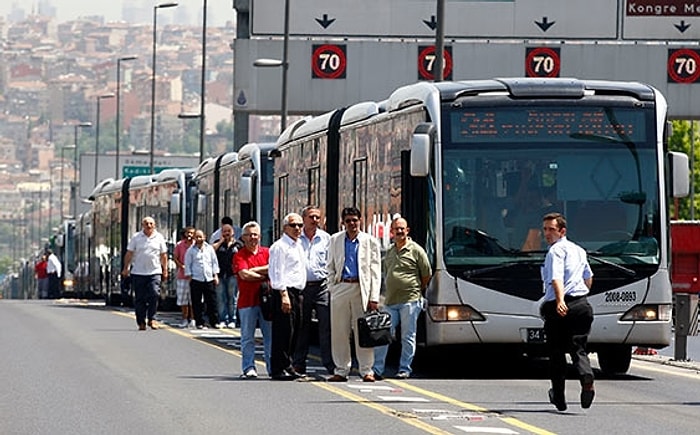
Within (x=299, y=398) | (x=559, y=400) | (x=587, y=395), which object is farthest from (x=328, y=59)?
(x=587, y=395)

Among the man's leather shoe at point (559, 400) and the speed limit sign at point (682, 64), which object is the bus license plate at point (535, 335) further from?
the speed limit sign at point (682, 64)

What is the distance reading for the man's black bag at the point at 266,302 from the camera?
23.5 meters

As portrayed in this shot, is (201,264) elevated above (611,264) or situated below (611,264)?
below

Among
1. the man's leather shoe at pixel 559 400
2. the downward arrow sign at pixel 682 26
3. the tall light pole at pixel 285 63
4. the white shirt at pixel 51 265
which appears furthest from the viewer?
the white shirt at pixel 51 265

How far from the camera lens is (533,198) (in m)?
23.8

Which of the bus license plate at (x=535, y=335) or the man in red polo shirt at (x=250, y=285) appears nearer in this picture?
the bus license plate at (x=535, y=335)

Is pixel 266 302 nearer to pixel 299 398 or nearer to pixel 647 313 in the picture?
pixel 299 398

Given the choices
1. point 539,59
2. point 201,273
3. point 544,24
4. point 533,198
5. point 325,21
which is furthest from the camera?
point 539,59

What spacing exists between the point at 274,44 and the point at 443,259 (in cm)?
3100

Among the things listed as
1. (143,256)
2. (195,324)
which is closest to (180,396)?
(143,256)

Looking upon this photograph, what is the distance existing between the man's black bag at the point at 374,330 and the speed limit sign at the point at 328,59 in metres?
31.6

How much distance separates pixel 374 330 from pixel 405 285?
970 millimetres

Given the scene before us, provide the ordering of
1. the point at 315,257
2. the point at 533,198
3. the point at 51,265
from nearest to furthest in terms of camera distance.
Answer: the point at 533,198, the point at 315,257, the point at 51,265

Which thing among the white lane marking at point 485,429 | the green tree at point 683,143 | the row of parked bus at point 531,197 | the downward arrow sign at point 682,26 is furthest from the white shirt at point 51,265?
the white lane marking at point 485,429
